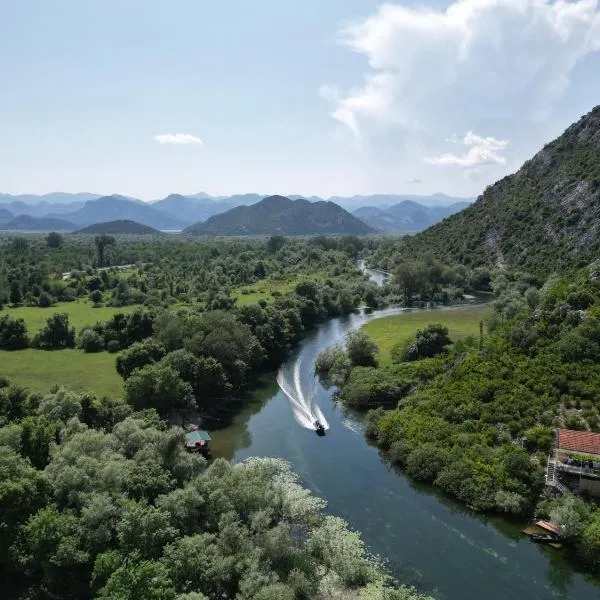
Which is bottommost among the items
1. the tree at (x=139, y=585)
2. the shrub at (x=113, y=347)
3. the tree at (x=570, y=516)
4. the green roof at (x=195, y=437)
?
the green roof at (x=195, y=437)

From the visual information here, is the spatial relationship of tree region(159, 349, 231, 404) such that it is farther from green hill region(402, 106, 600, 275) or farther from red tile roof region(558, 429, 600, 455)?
green hill region(402, 106, 600, 275)

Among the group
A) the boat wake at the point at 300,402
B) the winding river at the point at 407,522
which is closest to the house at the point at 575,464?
the winding river at the point at 407,522

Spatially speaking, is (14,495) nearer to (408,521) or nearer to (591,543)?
(408,521)

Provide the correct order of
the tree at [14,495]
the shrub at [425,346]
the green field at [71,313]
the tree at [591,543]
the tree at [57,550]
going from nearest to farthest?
1. the tree at [57,550]
2. the tree at [14,495]
3. the tree at [591,543]
4. the shrub at [425,346]
5. the green field at [71,313]

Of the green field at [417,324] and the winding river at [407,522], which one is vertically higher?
the green field at [417,324]

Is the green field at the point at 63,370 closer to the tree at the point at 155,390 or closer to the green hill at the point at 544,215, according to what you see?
the tree at the point at 155,390

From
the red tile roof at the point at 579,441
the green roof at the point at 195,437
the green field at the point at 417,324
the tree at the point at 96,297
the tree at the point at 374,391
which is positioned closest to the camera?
the red tile roof at the point at 579,441

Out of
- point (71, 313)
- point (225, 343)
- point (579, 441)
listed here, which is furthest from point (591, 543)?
point (71, 313)
